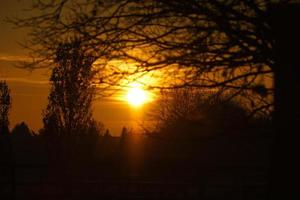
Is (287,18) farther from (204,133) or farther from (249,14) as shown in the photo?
(204,133)

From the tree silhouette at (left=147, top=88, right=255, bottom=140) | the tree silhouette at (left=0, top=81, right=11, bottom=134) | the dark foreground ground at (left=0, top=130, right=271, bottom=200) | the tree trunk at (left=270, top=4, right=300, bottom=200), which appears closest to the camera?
the tree trunk at (left=270, top=4, right=300, bottom=200)

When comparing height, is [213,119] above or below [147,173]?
above

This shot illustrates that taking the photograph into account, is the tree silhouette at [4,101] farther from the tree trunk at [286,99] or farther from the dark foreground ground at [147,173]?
the tree trunk at [286,99]

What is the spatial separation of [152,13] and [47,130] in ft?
98.3

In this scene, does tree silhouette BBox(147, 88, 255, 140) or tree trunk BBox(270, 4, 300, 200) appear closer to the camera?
tree trunk BBox(270, 4, 300, 200)

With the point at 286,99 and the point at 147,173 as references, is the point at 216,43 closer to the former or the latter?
the point at 286,99

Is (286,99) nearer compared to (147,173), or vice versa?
(286,99)

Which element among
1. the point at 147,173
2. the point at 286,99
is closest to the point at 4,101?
the point at 147,173

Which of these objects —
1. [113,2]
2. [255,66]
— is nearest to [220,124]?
[255,66]

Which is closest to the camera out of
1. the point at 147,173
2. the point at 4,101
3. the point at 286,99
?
the point at 286,99

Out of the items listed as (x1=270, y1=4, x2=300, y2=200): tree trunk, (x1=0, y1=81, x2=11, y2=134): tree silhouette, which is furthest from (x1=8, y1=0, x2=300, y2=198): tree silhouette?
(x1=0, y1=81, x2=11, y2=134): tree silhouette

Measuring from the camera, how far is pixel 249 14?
770 cm

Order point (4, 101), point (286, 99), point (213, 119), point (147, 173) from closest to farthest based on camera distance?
point (286, 99) < point (213, 119) < point (147, 173) < point (4, 101)

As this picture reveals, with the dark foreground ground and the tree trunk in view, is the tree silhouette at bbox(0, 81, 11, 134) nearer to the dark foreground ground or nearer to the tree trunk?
the dark foreground ground
